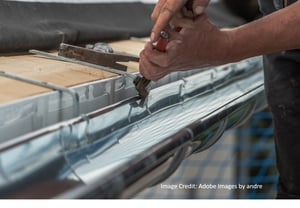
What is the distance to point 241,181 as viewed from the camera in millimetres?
1525

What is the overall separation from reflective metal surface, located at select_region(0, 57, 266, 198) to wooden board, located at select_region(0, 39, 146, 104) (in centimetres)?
5

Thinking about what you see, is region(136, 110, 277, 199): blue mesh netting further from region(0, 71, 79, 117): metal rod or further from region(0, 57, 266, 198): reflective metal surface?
region(0, 71, 79, 117): metal rod

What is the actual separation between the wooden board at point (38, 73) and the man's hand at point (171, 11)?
5.1 inches

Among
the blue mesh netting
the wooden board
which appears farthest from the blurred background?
the wooden board

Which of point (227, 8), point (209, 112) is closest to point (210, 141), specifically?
point (209, 112)

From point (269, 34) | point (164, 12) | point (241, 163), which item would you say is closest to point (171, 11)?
point (164, 12)

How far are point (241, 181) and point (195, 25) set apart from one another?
103 centimetres

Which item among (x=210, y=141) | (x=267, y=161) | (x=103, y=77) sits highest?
(x=103, y=77)

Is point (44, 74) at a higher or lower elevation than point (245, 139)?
higher

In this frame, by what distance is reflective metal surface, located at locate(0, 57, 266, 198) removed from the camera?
0.44m

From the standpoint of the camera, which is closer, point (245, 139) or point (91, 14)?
point (91, 14)

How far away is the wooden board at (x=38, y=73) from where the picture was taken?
1.79 ft

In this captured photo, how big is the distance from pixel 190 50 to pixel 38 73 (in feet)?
0.67

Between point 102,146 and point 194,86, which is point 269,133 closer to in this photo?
point 194,86
